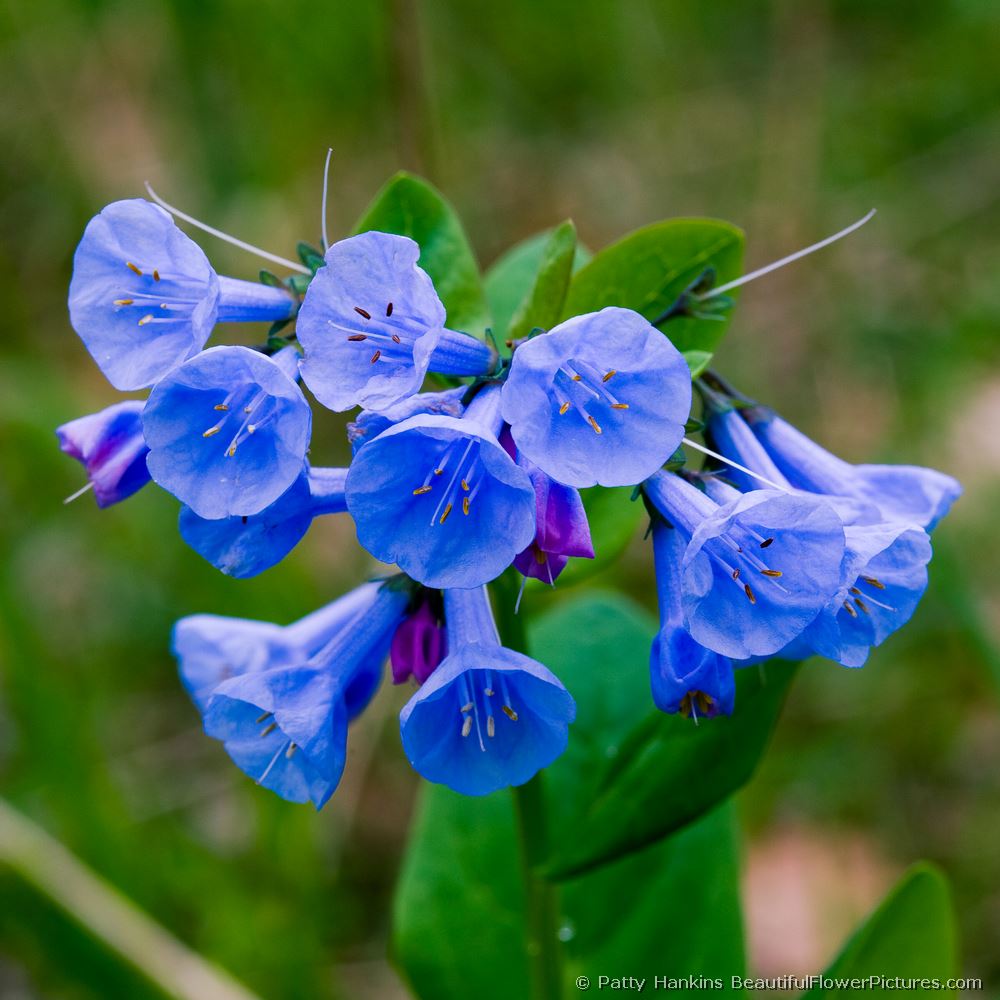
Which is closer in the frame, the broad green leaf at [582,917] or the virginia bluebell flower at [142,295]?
the virginia bluebell flower at [142,295]

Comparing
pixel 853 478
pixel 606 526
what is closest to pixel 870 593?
pixel 853 478

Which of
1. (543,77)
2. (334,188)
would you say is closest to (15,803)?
(334,188)

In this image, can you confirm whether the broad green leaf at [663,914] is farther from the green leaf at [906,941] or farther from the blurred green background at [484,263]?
the blurred green background at [484,263]

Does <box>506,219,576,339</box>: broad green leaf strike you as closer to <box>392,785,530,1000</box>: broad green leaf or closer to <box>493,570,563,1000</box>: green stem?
<box>493,570,563,1000</box>: green stem

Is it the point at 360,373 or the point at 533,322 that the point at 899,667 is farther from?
the point at 360,373

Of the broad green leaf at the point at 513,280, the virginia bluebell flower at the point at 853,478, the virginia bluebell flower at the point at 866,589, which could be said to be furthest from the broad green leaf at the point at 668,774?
the broad green leaf at the point at 513,280

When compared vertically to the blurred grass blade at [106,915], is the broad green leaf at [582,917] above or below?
above
